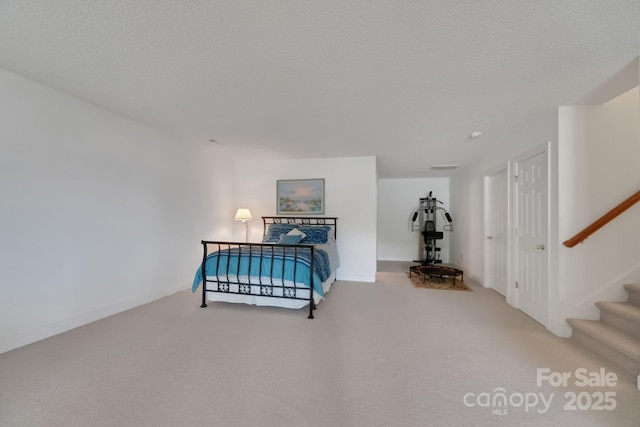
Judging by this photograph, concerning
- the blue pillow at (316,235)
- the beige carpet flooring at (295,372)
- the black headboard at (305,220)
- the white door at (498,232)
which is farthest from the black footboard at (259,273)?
the white door at (498,232)

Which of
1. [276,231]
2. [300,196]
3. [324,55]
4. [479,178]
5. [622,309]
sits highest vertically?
[324,55]

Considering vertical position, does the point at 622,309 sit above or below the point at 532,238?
below

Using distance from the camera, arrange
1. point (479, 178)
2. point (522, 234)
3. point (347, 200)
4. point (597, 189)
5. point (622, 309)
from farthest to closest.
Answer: point (347, 200) → point (479, 178) → point (522, 234) → point (597, 189) → point (622, 309)

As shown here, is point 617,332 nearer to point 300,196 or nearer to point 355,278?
point 355,278

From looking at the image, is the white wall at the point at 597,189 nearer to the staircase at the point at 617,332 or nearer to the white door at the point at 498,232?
the staircase at the point at 617,332

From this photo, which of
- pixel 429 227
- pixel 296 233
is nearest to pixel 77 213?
pixel 296 233

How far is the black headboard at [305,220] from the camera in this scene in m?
4.86

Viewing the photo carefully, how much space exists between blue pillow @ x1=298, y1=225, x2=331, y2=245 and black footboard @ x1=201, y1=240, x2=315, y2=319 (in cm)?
102

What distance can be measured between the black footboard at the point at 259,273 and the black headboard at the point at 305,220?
161 centimetres

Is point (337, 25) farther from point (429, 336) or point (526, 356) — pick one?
point (526, 356)

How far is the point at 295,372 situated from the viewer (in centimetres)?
188

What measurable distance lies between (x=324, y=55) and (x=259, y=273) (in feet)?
8.22

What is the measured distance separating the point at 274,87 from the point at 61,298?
3.09 meters

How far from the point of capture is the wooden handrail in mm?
2238
